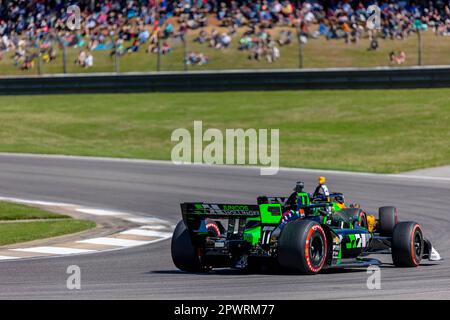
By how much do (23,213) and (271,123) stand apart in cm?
1787

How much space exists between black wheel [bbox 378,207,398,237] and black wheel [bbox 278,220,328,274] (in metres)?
2.24

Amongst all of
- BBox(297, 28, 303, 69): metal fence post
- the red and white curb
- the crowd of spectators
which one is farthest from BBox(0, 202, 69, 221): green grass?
the crowd of spectators

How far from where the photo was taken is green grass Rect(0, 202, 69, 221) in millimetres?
20859

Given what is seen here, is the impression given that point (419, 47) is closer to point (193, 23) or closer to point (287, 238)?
point (193, 23)

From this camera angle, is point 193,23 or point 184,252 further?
point 193,23

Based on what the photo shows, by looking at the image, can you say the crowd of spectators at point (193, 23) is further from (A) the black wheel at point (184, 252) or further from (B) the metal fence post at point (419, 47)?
(A) the black wheel at point (184, 252)

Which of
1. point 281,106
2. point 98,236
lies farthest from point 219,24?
point 98,236

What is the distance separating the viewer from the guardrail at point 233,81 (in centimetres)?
3922

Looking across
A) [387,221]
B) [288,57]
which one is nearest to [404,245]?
[387,221]

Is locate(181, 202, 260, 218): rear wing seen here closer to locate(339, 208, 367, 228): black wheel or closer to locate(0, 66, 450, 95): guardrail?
locate(339, 208, 367, 228): black wheel

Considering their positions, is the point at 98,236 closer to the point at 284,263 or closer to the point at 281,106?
the point at 284,263

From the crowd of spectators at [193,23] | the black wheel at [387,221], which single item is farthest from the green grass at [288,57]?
the black wheel at [387,221]

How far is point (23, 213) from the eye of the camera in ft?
70.1

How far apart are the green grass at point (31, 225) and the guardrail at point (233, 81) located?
2004cm
